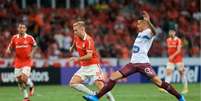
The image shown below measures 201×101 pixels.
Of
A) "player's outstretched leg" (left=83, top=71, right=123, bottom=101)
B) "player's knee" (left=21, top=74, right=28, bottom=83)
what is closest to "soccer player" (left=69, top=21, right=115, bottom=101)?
"player's outstretched leg" (left=83, top=71, right=123, bottom=101)

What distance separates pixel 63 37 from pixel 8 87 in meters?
4.74

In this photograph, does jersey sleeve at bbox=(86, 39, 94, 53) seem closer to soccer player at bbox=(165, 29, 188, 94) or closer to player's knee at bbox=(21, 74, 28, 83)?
player's knee at bbox=(21, 74, 28, 83)

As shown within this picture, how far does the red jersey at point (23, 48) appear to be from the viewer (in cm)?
2180

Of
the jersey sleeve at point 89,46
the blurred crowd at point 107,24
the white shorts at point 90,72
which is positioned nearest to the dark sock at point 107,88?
the white shorts at point 90,72

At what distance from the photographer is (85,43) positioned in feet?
59.9

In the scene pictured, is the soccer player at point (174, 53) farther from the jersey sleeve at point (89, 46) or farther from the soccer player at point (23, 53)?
the jersey sleeve at point (89, 46)

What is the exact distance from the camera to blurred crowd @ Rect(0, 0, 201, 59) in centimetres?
3334

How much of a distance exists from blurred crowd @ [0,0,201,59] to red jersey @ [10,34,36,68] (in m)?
9.64

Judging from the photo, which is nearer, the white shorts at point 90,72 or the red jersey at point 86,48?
the red jersey at point 86,48

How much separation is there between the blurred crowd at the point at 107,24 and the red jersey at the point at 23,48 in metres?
9.64

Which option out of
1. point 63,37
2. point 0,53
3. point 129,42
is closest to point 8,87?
point 0,53

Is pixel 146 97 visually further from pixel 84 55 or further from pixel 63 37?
pixel 63 37

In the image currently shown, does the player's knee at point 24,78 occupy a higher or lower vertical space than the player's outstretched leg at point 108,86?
lower

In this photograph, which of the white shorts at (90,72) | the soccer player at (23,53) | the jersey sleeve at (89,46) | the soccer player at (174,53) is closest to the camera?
the jersey sleeve at (89,46)
